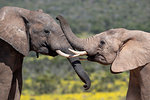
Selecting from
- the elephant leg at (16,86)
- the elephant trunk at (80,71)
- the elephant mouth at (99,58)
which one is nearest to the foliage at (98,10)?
the elephant leg at (16,86)

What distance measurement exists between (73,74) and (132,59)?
15.1 meters

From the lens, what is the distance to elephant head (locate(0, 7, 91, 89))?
813 cm

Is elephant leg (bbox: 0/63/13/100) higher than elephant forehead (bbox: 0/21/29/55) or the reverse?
the reverse

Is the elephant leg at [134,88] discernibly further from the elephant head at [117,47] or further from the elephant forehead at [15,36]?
the elephant forehead at [15,36]

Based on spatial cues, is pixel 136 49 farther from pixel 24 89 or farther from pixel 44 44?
pixel 24 89

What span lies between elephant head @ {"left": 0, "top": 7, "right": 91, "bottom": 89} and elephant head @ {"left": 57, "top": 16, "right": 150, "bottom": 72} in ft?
1.93

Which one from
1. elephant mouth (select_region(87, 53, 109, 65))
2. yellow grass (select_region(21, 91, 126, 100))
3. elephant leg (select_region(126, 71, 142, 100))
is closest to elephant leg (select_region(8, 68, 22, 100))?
elephant mouth (select_region(87, 53, 109, 65))

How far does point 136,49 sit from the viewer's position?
733cm

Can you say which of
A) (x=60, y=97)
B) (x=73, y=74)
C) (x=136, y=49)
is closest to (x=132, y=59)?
(x=136, y=49)

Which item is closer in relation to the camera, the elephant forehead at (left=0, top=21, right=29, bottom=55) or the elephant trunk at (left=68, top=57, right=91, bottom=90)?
the elephant forehead at (left=0, top=21, right=29, bottom=55)

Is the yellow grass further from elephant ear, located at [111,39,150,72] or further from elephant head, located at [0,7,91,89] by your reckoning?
elephant ear, located at [111,39,150,72]

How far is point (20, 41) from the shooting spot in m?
8.12

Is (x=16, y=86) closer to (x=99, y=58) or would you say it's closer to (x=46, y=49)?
(x=46, y=49)

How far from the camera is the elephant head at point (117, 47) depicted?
286 inches
